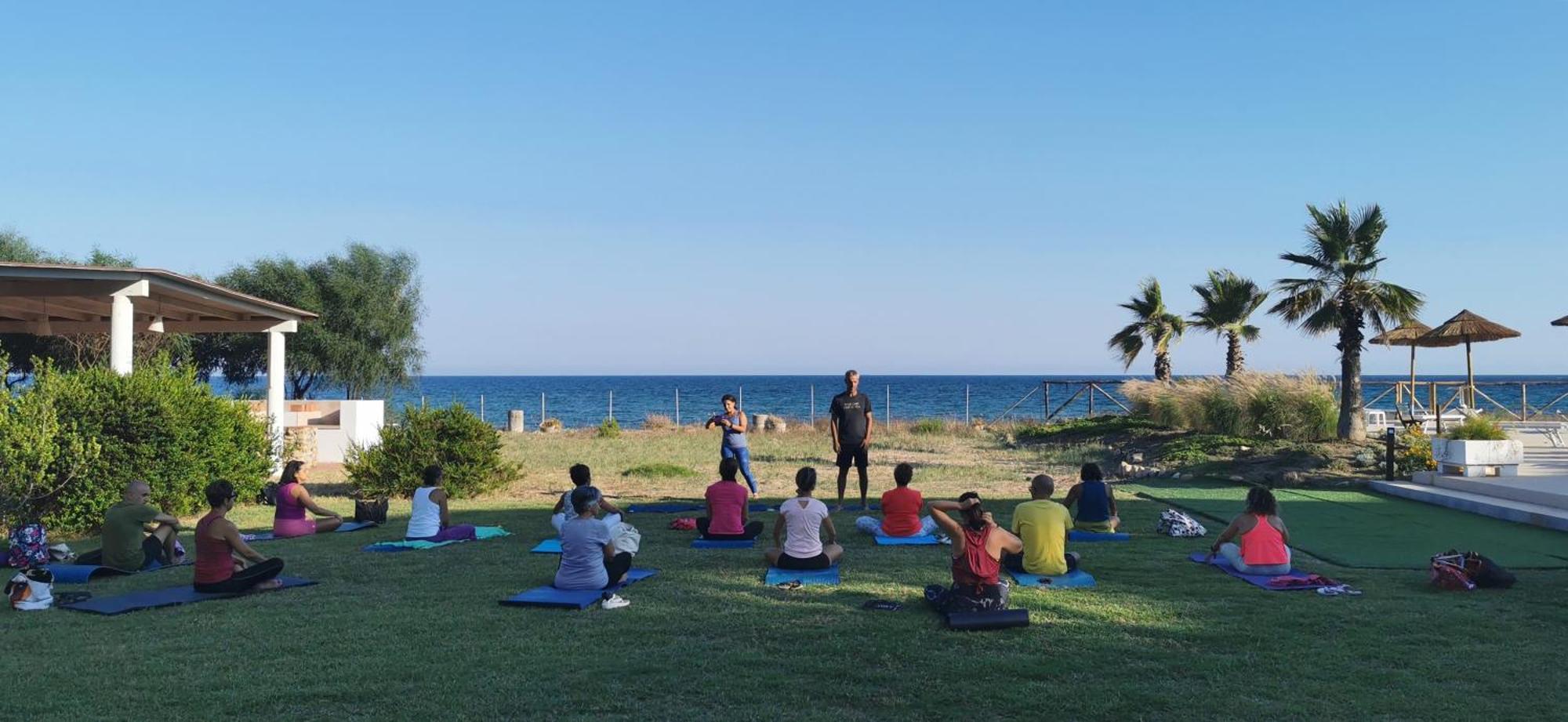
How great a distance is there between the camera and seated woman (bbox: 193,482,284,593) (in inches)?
302

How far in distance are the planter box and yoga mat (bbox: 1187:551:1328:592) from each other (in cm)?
760

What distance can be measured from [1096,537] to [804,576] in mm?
3582

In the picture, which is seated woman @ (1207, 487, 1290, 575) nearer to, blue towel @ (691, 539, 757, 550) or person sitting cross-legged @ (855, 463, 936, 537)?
person sitting cross-legged @ (855, 463, 936, 537)

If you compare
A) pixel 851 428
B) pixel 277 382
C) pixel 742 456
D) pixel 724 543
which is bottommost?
pixel 724 543

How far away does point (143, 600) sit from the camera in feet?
24.2

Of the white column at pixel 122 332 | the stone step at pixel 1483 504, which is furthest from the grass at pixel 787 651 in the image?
the white column at pixel 122 332

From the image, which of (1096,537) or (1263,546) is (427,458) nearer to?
(1096,537)

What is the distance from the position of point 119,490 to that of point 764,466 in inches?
435

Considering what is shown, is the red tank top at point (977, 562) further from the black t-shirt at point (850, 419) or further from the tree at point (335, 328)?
the tree at point (335, 328)

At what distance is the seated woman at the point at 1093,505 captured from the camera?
35.4ft

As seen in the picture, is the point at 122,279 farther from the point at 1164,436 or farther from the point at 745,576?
the point at 1164,436

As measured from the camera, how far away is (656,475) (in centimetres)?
1816

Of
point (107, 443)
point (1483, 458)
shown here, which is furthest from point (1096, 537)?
point (107, 443)

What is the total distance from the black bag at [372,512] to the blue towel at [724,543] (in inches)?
159
